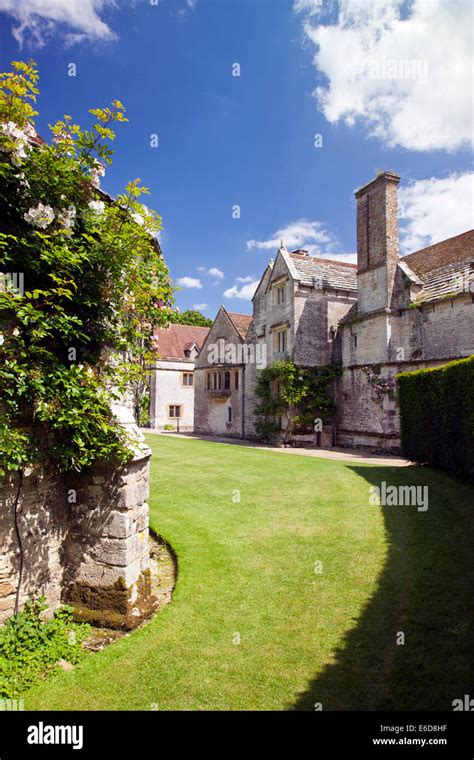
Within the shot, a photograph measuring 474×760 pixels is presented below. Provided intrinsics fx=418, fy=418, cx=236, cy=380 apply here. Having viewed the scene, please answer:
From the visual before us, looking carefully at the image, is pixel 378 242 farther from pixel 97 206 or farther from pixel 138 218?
pixel 97 206

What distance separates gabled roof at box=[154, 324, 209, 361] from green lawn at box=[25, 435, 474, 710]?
3057 cm

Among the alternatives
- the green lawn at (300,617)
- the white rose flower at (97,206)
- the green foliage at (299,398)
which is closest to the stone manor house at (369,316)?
the green foliage at (299,398)

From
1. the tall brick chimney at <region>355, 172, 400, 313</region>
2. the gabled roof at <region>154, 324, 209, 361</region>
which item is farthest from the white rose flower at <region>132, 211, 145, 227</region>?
the gabled roof at <region>154, 324, 209, 361</region>

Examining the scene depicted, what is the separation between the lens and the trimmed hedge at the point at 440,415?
35.6 feet

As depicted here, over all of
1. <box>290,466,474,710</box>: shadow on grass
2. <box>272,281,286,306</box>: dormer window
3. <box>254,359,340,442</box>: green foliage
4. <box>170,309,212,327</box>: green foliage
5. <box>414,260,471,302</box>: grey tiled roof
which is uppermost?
<box>170,309,212,327</box>: green foliage

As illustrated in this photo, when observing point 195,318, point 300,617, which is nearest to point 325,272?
point 300,617

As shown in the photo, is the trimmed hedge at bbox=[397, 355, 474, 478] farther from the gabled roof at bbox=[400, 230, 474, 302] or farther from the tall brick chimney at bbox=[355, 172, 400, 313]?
the tall brick chimney at bbox=[355, 172, 400, 313]

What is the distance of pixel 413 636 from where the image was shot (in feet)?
15.2

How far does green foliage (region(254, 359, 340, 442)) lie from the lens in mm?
23359

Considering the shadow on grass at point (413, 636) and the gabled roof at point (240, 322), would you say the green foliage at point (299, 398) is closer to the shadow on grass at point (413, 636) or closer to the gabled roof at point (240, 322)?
the gabled roof at point (240, 322)

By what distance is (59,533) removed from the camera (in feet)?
18.7

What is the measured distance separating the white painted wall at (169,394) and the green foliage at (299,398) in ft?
54.9
